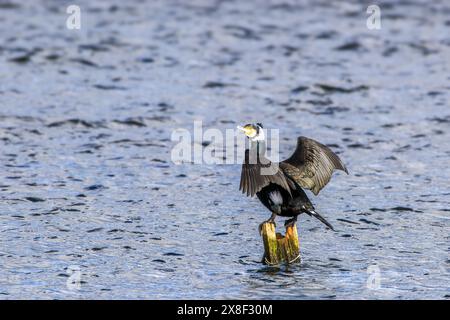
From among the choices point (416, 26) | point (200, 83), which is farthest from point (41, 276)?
point (416, 26)

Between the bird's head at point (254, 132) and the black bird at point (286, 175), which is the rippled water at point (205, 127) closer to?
the black bird at point (286, 175)

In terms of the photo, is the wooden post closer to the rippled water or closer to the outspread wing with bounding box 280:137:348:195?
the rippled water

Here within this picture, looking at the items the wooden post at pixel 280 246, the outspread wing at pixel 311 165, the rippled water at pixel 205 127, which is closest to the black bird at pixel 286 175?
the outspread wing at pixel 311 165

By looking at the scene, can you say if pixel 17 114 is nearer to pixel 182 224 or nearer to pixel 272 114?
pixel 272 114

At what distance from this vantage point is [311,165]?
12.5 m

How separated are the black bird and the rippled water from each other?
77 centimetres

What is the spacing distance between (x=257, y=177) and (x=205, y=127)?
→ 703cm

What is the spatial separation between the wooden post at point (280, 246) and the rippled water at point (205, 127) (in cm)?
17

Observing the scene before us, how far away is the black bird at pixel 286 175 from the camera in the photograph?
38.2 feet

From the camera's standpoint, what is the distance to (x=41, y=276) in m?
12.0

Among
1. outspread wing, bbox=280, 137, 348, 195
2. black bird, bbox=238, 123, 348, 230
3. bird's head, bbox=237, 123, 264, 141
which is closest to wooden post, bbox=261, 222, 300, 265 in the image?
black bird, bbox=238, 123, 348, 230

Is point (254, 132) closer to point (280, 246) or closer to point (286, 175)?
point (286, 175)

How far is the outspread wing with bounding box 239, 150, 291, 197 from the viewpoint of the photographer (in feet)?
37.9

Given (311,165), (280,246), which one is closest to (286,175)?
(311,165)
